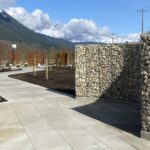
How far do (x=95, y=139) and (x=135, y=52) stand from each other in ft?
20.1

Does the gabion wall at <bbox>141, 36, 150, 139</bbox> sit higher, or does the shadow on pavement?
the gabion wall at <bbox>141, 36, 150, 139</bbox>

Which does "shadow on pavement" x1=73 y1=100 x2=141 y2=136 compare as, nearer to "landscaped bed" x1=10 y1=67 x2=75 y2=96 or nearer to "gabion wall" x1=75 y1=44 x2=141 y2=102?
"gabion wall" x1=75 y1=44 x2=141 y2=102

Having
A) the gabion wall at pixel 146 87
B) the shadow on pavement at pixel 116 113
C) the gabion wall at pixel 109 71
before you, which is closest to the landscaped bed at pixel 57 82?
the gabion wall at pixel 109 71

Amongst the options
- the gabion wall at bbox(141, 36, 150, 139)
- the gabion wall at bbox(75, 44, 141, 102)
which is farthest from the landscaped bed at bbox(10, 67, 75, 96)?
the gabion wall at bbox(141, 36, 150, 139)

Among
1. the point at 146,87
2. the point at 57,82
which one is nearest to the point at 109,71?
the point at 146,87

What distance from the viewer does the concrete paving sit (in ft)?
30.9

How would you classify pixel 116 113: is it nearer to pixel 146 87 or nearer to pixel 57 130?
pixel 57 130

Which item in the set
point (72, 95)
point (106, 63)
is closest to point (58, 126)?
point (106, 63)

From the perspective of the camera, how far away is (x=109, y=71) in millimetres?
16578

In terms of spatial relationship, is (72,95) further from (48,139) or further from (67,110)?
(48,139)

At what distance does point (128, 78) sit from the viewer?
1573 cm

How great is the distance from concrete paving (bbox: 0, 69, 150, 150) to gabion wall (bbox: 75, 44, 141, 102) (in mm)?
1088

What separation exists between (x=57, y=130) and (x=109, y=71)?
6048 millimetres

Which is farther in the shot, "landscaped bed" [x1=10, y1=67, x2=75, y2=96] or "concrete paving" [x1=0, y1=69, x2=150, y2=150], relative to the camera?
"landscaped bed" [x1=10, y1=67, x2=75, y2=96]
